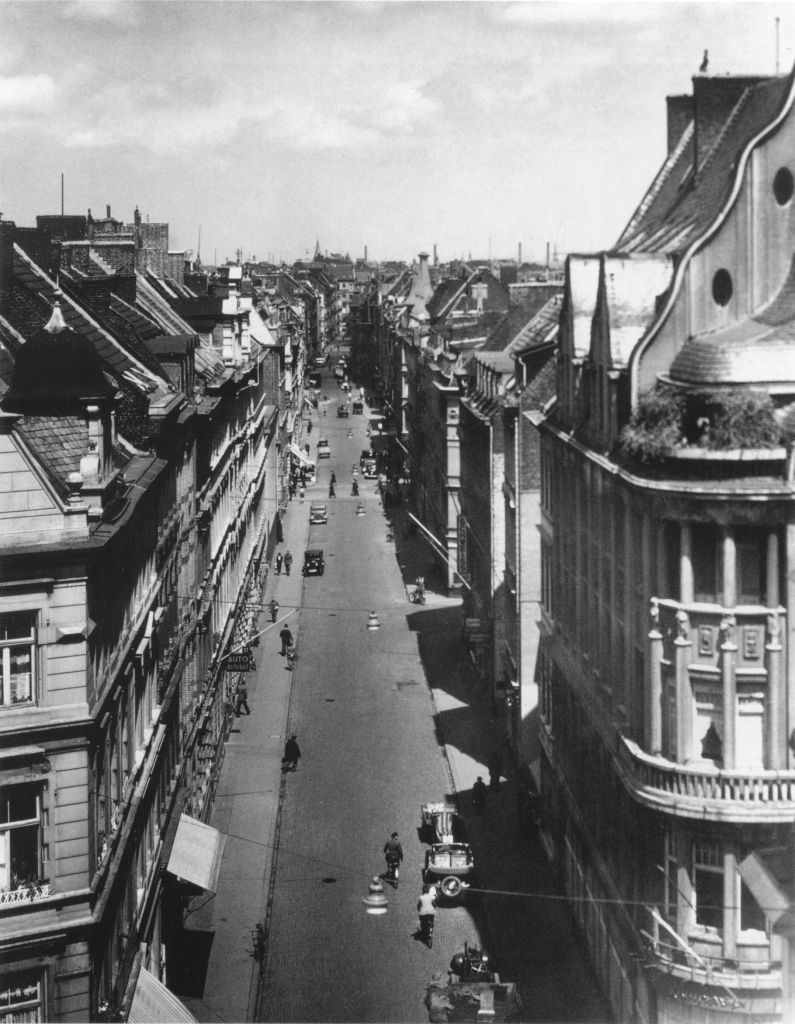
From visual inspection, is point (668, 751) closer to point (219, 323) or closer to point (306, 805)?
point (306, 805)

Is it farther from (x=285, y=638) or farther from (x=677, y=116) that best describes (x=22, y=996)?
(x=285, y=638)

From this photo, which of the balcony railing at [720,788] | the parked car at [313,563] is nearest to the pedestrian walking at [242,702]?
the parked car at [313,563]

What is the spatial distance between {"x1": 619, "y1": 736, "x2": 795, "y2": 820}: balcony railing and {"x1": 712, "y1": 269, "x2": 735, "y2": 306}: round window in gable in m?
9.60

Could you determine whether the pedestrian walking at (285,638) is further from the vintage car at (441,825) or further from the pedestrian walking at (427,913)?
the pedestrian walking at (427,913)

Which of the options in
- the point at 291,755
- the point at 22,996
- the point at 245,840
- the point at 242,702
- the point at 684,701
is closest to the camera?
the point at 22,996

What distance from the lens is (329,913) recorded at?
132 ft

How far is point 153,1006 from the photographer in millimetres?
29547

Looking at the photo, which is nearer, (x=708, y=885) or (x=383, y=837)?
(x=708, y=885)

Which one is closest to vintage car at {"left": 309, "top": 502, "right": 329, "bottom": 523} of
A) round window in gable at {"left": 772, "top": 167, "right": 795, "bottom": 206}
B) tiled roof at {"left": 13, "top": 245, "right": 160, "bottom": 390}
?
tiled roof at {"left": 13, "top": 245, "right": 160, "bottom": 390}

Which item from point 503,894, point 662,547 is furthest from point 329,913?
point 662,547

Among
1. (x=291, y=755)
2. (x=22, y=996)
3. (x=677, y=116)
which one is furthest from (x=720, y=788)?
(x=291, y=755)

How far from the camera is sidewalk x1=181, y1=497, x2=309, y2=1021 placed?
118ft

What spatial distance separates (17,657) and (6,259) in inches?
571

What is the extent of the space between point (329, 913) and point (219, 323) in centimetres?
3776
